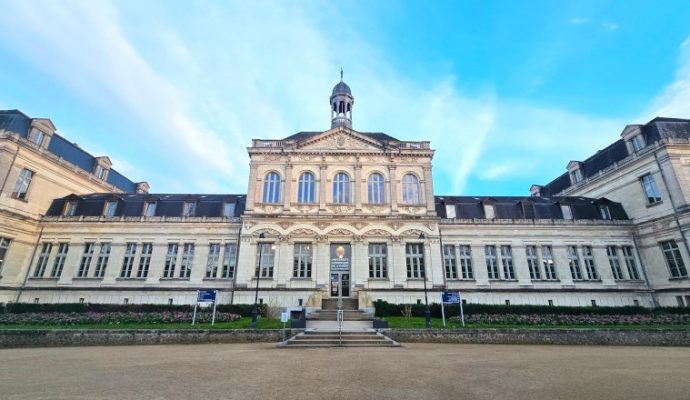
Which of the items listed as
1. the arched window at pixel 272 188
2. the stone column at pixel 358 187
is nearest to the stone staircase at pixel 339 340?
the stone column at pixel 358 187

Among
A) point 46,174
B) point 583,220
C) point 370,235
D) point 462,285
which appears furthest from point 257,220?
point 583,220

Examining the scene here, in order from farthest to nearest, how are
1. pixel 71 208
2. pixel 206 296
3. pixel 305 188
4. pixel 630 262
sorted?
pixel 71 208
pixel 305 188
pixel 630 262
pixel 206 296

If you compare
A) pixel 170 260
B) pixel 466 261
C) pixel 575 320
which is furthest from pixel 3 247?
pixel 575 320

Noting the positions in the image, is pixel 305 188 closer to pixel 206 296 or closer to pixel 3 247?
pixel 206 296

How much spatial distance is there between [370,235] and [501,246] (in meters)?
11.9

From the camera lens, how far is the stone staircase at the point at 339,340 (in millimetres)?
13180

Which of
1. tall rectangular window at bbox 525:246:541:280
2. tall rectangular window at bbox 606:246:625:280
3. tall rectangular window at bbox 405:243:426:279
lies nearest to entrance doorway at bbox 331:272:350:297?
tall rectangular window at bbox 405:243:426:279

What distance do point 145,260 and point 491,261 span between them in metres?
30.2

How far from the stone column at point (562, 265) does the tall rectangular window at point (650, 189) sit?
26.9 feet

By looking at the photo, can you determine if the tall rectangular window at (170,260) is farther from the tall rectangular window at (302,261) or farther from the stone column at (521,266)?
the stone column at (521,266)

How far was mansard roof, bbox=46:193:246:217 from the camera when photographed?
93.5ft

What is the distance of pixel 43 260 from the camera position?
26641mm

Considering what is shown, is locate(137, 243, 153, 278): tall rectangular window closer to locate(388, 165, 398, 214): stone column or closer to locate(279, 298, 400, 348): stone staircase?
locate(279, 298, 400, 348): stone staircase

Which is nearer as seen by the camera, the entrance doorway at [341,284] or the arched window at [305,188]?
the entrance doorway at [341,284]
